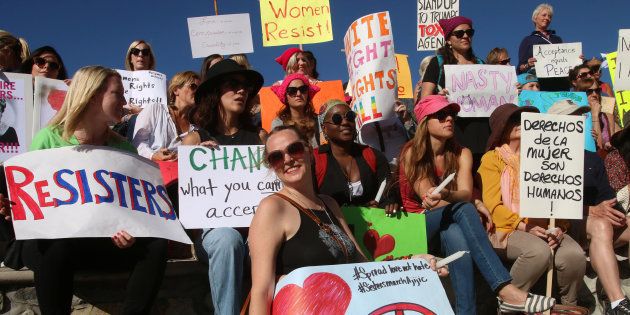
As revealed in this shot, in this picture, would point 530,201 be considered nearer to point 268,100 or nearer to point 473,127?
point 473,127

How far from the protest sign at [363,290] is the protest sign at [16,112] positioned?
2904mm

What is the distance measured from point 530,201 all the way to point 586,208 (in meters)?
0.92

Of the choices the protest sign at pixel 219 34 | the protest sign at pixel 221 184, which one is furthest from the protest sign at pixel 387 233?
the protest sign at pixel 219 34

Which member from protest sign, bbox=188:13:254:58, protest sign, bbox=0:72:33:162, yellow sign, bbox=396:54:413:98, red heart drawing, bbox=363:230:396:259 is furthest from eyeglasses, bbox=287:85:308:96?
yellow sign, bbox=396:54:413:98

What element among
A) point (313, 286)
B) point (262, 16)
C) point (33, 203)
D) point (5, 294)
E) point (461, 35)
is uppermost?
point (262, 16)

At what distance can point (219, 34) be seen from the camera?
318 inches

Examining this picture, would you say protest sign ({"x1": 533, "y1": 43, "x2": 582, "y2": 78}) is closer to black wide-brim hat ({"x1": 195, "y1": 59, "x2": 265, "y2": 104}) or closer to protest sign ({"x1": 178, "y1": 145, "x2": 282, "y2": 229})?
black wide-brim hat ({"x1": 195, "y1": 59, "x2": 265, "y2": 104})

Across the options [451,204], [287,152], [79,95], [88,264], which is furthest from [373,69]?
[88,264]

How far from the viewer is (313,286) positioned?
10.1 ft

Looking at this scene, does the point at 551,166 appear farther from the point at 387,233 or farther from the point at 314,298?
the point at 314,298

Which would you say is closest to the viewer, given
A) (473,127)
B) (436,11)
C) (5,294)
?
(5,294)

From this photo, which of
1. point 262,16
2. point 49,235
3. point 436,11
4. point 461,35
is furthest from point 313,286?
point 436,11

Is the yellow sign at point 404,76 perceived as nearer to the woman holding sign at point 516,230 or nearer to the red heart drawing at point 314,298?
the woman holding sign at point 516,230

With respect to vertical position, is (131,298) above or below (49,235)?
below
